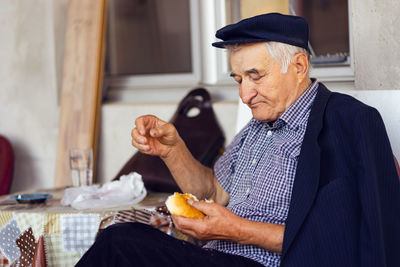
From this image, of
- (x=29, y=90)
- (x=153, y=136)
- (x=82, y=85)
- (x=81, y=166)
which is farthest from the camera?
(x=29, y=90)

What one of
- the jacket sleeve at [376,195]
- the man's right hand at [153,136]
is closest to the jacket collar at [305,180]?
the jacket sleeve at [376,195]

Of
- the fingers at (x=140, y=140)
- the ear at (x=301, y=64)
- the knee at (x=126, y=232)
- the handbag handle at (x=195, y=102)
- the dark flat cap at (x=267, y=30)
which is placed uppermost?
the dark flat cap at (x=267, y=30)

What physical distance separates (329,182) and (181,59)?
277cm

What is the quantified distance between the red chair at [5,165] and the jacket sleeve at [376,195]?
2.59 metres

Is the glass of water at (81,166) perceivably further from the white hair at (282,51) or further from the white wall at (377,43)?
the white wall at (377,43)

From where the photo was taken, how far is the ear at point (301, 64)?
6.94 feet

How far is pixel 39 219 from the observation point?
2.44 meters

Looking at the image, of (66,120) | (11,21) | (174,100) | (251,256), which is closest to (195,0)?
(174,100)

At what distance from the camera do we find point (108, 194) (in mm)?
2711

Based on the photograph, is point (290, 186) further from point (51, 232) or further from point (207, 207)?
point (51, 232)

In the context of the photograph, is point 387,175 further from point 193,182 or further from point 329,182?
point 193,182

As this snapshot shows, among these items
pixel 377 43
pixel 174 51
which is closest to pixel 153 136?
pixel 377 43

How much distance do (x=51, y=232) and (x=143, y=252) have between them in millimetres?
657

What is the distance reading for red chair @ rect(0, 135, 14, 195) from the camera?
3.87 meters
